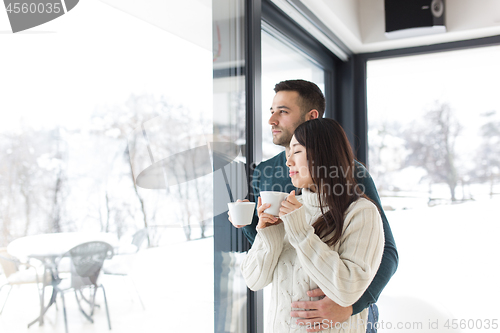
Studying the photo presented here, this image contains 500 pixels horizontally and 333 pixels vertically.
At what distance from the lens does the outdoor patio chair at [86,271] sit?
847 millimetres

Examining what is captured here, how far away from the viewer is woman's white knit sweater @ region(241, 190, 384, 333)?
88cm

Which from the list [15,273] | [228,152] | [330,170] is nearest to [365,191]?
[330,170]

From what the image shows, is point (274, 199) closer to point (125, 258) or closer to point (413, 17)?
point (125, 258)

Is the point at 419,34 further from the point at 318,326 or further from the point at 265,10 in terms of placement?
the point at 318,326

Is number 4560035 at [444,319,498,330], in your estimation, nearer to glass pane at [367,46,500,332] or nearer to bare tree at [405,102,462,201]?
glass pane at [367,46,500,332]

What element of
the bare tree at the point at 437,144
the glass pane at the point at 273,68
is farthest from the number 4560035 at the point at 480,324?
the glass pane at the point at 273,68

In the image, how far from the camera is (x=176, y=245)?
3.90 feet

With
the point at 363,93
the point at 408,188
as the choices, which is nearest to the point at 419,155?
the point at 408,188

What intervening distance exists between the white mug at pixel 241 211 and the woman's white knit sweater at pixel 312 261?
0.06 meters

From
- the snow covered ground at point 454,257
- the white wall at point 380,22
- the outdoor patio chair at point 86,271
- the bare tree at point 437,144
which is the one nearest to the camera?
the outdoor patio chair at point 86,271

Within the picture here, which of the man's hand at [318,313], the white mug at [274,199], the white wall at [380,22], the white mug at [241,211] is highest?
the white wall at [380,22]

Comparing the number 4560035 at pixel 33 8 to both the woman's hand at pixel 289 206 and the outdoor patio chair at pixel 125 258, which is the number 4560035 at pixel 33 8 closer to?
the outdoor patio chair at pixel 125 258

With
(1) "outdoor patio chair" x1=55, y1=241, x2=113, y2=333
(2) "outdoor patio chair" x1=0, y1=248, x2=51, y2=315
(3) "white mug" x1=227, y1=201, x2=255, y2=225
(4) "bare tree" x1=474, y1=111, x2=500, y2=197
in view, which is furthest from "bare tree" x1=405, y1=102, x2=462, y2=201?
(2) "outdoor patio chair" x1=0, y1=248, x2=51, y2=315

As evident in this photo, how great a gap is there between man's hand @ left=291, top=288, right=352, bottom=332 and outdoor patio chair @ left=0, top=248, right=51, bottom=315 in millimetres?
612
